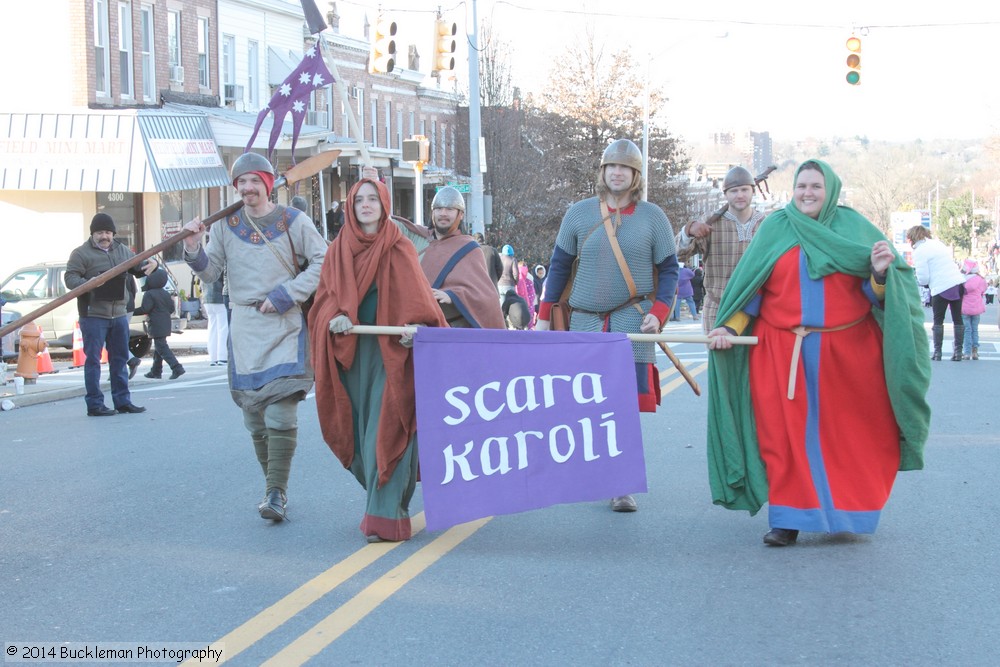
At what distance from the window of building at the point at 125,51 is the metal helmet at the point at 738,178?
22.5 metres

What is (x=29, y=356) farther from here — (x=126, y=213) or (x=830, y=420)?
(x=126, y=213)

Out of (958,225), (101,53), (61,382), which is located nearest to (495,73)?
(101,53)

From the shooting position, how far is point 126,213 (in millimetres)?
28172

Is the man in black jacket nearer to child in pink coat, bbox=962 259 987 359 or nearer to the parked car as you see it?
the parked car

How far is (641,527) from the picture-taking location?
21.9 ft

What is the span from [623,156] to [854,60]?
50.1 ft

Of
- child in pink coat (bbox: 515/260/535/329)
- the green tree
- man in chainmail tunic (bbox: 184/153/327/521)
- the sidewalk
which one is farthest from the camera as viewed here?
the green tree

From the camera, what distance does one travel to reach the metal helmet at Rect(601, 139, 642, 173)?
23.3 feet

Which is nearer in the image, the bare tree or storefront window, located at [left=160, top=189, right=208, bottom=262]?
storefront window, located at [left=160, top=189, right=208, bottom=262]

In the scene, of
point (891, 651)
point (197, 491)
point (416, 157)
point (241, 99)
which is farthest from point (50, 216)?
point (891, 651)

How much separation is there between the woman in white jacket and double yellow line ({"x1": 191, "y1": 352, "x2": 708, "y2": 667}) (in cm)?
1173

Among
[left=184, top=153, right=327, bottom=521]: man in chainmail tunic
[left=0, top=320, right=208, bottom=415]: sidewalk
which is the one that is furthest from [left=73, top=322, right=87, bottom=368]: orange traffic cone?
[left=184, top=153, right=327, bottom=521]: man in chainmail tunic

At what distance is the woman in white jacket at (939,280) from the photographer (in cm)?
1678

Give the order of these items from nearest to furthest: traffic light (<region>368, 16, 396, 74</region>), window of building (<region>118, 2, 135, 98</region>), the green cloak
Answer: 1. the green cloak
2. traffic light (<region>368, 16, 396, 74</region>)
3. window of building (<region>118, 2, 135, 98</region>)
